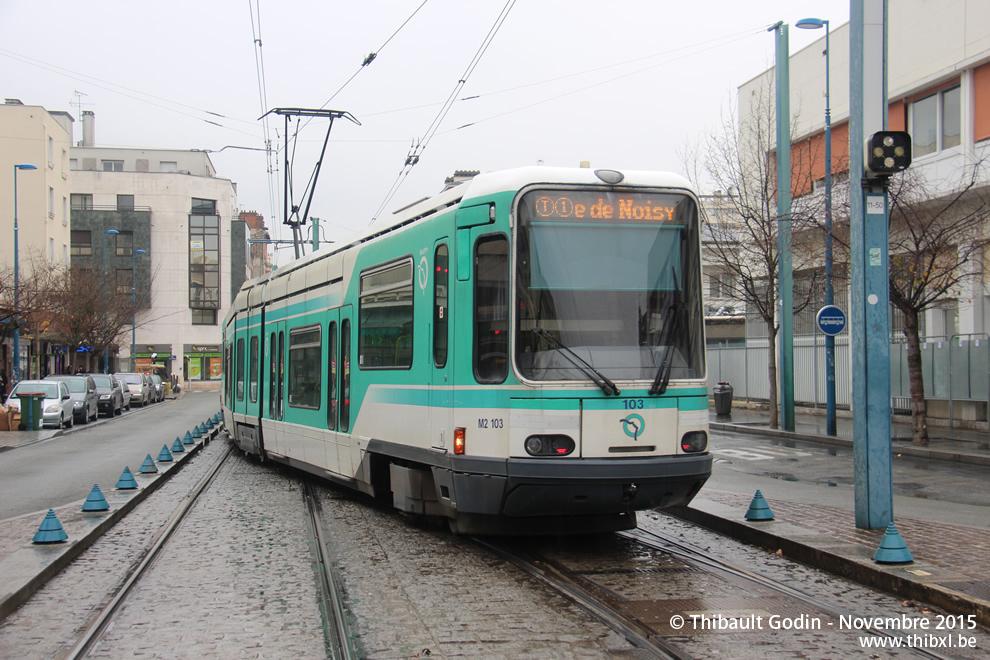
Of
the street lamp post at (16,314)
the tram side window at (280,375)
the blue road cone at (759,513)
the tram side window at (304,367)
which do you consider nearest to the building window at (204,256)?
the street lamp post at (16,314)

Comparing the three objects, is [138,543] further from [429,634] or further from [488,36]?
[488,36]

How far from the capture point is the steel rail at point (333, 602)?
524cm

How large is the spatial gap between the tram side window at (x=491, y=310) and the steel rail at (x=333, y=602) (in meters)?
1.94

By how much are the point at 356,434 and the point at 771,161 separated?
17662 mm

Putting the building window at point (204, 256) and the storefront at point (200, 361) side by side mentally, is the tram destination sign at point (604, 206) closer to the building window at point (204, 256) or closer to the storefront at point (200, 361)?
the storefront at point (200, 361)

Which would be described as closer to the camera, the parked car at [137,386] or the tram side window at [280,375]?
the tram side window at [280,375]

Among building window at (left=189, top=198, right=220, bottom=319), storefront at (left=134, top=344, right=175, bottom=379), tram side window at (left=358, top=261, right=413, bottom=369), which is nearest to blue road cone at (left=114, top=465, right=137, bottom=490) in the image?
tram side window at (left=358, top=261, right=413, bottom=369)

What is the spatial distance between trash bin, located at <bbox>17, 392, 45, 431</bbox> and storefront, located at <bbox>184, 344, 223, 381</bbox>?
4800cm

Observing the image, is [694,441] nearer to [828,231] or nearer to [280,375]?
[280,375]

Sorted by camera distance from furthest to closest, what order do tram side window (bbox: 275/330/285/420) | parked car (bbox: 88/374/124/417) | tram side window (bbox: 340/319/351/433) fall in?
parked car (bbox: 88/374/124/417), tram side window (bbox: 275/330/285/420), tram side window (bbox: 340/319/351/433)

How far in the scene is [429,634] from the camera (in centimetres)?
555

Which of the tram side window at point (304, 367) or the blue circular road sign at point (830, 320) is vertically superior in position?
the blue circular road sign at point (830, 320)

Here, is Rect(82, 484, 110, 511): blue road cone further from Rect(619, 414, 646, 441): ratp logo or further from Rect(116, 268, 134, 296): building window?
Rect(116, 268, 134, 296): building window

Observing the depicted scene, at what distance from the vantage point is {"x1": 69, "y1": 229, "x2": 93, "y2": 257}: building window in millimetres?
73312
